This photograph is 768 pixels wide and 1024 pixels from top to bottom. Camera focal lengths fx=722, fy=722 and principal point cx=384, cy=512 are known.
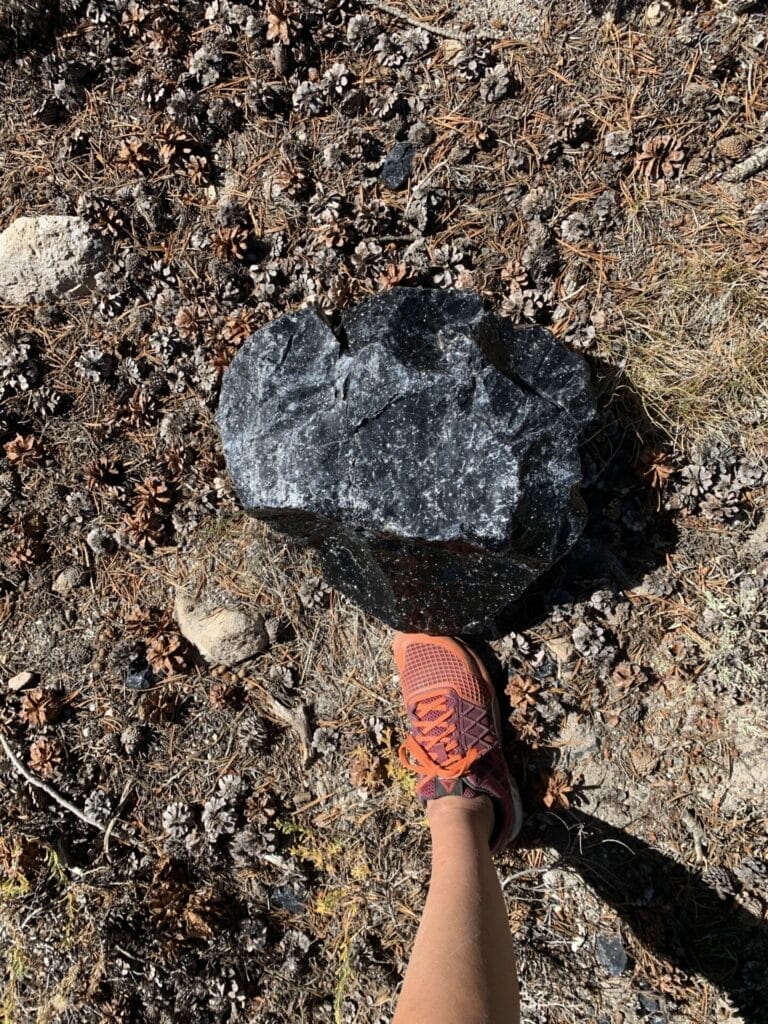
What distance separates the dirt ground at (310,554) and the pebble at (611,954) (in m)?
0.01

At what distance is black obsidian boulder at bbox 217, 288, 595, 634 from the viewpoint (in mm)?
2439

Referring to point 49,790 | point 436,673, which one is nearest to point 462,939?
point 436,673

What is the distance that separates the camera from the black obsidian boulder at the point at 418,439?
Result: 244cm

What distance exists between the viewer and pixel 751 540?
3.10m

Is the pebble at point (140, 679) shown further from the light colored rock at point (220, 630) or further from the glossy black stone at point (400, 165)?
the glossy black stone at point (400, 165)

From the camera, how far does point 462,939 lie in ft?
7.89

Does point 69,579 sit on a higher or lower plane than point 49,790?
higher

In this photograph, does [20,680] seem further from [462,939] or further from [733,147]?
[733,147]

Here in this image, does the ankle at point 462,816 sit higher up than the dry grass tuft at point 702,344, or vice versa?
the dry grass tuft at point 702,344

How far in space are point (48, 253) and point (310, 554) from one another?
1800mm

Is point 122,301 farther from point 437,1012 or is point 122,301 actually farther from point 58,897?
point 437,1012

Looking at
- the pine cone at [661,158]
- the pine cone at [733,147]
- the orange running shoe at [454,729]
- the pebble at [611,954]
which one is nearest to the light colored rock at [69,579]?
the orange running shoe at [454,729]

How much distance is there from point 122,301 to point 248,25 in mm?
1324

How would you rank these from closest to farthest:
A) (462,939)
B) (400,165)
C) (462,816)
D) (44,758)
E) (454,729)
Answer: (462,939) → (462,816) → (454,729) → (400,165) → (44,758)
